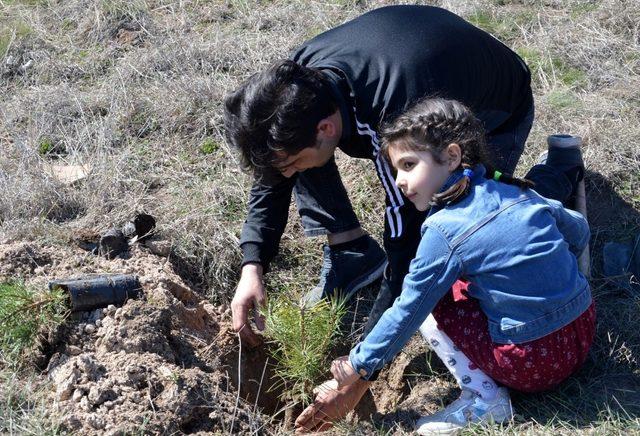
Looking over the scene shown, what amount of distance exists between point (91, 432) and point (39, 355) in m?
0.43

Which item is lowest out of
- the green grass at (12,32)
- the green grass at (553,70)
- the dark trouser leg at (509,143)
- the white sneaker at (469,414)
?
the white sneaker at (469,414)

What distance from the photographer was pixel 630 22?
14.9ft

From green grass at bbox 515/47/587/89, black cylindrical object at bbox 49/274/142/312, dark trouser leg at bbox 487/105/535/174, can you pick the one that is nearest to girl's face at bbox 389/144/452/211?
dark trouser leg at bbox 487/105/535/174

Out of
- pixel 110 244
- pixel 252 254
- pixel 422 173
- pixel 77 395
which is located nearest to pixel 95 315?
pixel 77 395

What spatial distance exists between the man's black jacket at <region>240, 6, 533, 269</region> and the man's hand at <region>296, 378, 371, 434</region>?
0.53m

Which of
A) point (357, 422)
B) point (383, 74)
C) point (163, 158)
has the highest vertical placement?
point (383, 74)

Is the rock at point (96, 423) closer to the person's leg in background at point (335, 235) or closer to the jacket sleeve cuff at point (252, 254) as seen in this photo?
the jacket sleeve cuff at point (252, 254)

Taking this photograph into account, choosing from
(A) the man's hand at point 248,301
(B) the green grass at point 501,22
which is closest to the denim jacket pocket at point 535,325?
(A) the man's hand at point 248,301

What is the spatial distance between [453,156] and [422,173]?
0.34 feet

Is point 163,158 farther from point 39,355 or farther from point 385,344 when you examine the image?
point 385,344

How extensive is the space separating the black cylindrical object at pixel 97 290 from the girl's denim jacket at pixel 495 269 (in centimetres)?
88

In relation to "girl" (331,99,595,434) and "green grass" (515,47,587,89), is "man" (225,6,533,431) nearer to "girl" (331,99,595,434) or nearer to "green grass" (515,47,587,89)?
"girl" (331,99,595,434)

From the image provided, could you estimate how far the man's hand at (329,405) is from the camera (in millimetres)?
2607

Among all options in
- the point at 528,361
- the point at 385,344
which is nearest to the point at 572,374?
the point at 528,361
